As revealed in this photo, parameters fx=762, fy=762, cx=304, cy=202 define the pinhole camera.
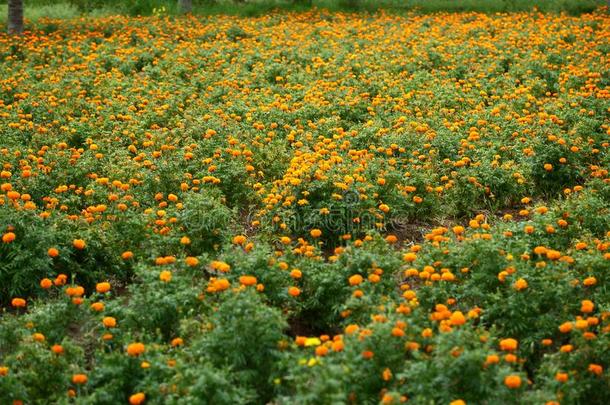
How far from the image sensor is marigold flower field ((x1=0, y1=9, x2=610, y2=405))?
15.2ft

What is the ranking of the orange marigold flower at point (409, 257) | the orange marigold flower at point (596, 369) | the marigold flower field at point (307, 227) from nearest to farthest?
the orange marigold flower at point (596, 369) < the marigold flower field at point (307, 227) < the orange marigold flower at point (409, 257)

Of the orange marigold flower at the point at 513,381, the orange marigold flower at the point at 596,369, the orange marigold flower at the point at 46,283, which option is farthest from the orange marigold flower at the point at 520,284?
the orange marigold flower at the point at 46,283

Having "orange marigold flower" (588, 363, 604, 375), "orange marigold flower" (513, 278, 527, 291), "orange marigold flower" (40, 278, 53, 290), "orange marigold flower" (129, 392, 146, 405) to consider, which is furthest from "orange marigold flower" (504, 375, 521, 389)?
"orange marigold flower" (40, 278, 53, 290)

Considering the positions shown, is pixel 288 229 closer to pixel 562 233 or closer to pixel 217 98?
pixel 562 233

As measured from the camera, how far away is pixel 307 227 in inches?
277

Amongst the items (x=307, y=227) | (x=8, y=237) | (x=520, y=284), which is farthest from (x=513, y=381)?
(x=8, y=237)

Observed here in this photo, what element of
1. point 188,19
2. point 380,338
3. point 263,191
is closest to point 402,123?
point 263,191

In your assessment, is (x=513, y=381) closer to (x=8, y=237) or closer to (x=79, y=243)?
(x=79, y=243)

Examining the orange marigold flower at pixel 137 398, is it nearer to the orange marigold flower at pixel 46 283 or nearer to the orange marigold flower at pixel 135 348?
the orange marigold flower at pixel 135 348

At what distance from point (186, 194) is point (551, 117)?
4.70 metres

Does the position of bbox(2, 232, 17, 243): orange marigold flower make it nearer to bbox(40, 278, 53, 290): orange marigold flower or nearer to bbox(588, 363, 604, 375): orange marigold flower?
bbox(40, 278, 53, 290): orange marigold flower

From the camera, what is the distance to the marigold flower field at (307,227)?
462 cm

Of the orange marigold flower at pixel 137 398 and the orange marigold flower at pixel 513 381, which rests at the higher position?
the orange marigold flower at pixel 513 381

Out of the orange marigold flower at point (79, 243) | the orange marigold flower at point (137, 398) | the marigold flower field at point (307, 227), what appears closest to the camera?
the orange marigold flower at point (137, 398)
